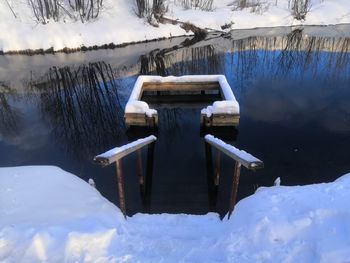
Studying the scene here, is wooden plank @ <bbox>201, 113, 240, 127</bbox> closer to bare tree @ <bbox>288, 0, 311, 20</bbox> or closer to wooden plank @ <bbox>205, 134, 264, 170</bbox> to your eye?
wooden plank @ <bbox>205, 134, 264, 170</bbox>

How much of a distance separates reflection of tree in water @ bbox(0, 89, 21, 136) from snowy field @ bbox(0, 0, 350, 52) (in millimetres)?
7069

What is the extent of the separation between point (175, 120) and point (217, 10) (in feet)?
56.3

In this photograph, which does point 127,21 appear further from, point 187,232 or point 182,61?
point 187,232

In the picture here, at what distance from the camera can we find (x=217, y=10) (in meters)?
25.5

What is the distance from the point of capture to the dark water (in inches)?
322

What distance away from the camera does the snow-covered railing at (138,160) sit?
4.67 meters

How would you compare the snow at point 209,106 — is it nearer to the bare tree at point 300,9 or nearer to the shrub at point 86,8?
the shrub at point 86,8

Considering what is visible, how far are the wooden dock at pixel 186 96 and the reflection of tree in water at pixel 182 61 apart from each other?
10.4ft

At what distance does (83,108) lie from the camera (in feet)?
39.8

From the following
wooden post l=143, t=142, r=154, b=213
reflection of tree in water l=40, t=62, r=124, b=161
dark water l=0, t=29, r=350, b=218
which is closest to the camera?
wooden post l=143, t=142, r=154, b=213

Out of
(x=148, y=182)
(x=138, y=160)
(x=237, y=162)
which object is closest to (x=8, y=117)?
(x=148, y=182)

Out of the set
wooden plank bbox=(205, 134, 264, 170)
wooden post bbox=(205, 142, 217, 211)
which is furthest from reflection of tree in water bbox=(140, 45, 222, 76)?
wooden plank bbox=(205, 134, 264, 170)

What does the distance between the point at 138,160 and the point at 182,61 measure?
1109 cm

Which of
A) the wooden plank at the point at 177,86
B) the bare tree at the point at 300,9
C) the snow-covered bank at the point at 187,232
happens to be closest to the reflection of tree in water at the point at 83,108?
the wooden plank at the point at 177,86
